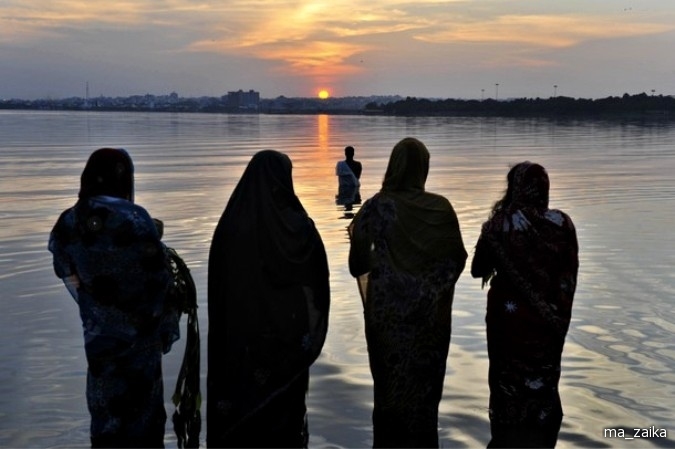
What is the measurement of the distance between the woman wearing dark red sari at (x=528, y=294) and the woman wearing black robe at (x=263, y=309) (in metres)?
0.93

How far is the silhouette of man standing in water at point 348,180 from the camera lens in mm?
16031

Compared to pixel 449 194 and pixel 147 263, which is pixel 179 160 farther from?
pixel 147 263

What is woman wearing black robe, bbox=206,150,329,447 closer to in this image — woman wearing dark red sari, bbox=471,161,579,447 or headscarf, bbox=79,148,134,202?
headscarf, bbox=79,148,134,202

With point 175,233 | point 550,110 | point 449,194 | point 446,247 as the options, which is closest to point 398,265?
point 446,247

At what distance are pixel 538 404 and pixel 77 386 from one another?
3418 millimetres

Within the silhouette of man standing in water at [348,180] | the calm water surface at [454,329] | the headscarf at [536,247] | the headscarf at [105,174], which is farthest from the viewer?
the silhouette of man standing in water at [348,180]

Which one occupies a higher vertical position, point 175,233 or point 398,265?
point 398,265

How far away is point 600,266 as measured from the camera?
10516 mm

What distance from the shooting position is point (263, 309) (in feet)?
13.9

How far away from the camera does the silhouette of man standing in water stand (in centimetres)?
1603

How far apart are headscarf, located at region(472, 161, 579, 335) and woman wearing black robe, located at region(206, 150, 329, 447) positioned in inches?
38.2

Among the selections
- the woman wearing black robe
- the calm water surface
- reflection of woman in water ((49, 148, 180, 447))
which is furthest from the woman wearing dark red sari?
reflection of woman in water ((49, 148, 180, 447))

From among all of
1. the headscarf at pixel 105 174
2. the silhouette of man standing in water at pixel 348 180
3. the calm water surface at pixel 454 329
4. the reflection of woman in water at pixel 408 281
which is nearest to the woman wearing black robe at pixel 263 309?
the reflection of woman in water at pixel 408 281

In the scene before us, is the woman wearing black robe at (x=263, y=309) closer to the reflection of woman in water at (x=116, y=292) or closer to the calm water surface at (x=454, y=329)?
the reflection of woman in water at (x=116, y=292)
